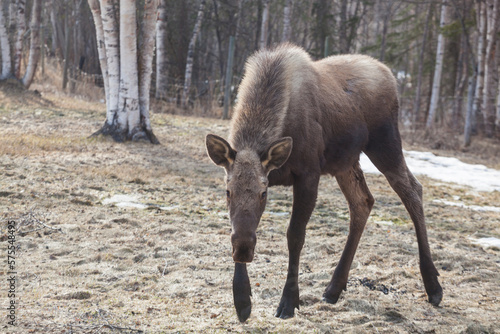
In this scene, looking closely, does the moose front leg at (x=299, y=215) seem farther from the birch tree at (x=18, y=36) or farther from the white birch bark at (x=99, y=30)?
the birch tree at (x=18, y=36)

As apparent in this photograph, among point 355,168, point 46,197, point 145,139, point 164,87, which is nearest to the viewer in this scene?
point 355,168

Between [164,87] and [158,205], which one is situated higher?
[164,87]

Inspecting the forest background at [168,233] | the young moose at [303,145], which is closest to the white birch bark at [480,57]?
the forest background at [168,233]

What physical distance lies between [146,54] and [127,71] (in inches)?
25.5

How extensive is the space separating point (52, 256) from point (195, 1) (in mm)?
20750

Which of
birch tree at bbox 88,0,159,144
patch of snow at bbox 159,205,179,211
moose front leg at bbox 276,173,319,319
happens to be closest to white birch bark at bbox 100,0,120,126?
birch tree at bbox 88,0,159,144

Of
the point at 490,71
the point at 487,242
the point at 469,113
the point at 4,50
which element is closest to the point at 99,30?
the point at 4,50

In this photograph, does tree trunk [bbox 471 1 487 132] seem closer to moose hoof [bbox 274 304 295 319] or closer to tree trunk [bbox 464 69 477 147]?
tree trunk [bbox 464 69 477 147]

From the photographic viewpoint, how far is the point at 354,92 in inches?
199

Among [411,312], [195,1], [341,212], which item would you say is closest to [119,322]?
[411,312]

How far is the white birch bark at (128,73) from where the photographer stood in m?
10.5

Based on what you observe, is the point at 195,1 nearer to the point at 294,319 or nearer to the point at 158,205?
the point at 158,205

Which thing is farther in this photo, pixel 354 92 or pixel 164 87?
pixel 164 87

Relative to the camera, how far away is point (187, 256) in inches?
203
